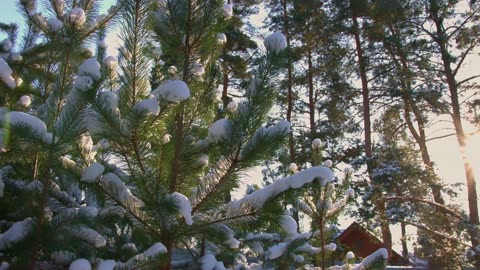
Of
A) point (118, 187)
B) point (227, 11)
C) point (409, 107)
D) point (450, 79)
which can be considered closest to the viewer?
point (118, 187)

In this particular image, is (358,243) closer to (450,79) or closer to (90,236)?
(450,79)

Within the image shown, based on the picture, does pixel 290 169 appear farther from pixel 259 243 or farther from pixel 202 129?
pixel 202 129

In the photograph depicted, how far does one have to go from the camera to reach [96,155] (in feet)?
8.95

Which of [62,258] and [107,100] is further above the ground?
[107,100]

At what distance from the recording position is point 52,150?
2.20 meters

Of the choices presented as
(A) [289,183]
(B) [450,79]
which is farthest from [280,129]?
(B) [450,79]

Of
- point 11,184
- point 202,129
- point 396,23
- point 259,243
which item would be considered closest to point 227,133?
point 202,129

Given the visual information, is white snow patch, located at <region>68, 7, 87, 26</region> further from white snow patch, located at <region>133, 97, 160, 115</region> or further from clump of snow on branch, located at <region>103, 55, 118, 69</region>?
white snow patch, located at <region>133, 97, 160, 115</region>

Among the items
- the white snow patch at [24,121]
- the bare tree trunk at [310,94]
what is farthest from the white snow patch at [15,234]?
the bare tree trunk at [310,94]

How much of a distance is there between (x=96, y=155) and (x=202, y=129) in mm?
661

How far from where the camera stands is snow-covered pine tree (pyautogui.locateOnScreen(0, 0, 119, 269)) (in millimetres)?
2146

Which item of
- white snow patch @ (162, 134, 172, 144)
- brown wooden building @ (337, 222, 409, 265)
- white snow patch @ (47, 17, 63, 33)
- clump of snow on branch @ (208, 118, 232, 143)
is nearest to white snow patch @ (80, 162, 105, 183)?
white snow patch @ (162, 134, 172, 144)

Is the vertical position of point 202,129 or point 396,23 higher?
point 396,23

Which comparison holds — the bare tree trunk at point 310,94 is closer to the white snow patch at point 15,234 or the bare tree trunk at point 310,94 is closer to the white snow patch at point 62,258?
the white snow patch at point 62,258
